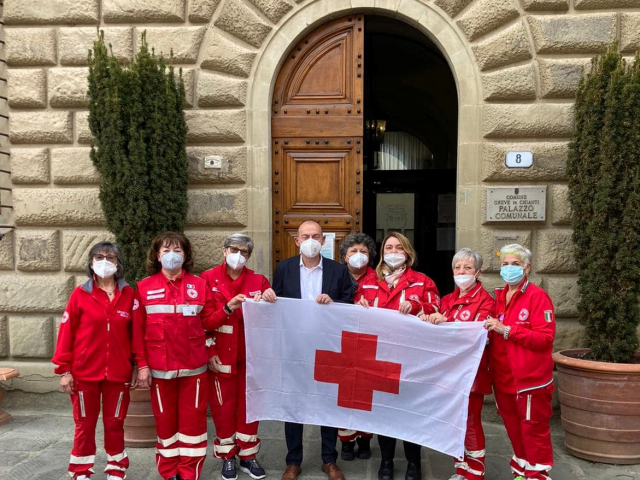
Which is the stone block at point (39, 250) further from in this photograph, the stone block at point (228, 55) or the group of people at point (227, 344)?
the stone block at point (228, 55)

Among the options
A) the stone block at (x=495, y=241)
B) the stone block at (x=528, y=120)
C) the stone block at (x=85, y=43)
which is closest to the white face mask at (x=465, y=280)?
the stone block at (x=495, y=241)

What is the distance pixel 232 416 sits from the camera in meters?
4.02

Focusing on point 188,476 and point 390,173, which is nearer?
point 188,476

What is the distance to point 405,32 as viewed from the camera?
281 inches

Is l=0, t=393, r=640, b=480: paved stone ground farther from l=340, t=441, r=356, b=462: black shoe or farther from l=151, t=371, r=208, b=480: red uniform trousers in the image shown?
l=151, t=371, r=208, b=480: red uniform trousers

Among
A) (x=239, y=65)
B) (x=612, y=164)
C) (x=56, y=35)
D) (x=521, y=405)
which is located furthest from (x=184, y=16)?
(x=521, y=405)

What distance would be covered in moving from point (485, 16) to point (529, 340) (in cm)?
319

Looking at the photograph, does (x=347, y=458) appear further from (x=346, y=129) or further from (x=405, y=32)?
(x=405, y=32)

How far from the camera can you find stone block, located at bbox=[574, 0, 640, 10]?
16.3ft

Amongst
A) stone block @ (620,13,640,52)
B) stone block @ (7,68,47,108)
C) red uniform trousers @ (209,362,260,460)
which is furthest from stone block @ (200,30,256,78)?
stone block @ (620,13,640,52)

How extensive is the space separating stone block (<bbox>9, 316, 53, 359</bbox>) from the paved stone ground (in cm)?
73

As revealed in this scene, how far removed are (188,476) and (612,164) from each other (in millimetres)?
3934

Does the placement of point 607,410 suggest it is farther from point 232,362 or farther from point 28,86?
point 28,86

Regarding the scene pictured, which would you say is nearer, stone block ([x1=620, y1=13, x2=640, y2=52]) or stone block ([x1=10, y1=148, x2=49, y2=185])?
stone block ([x1=620, y1=13, x2=640, y2=52])
